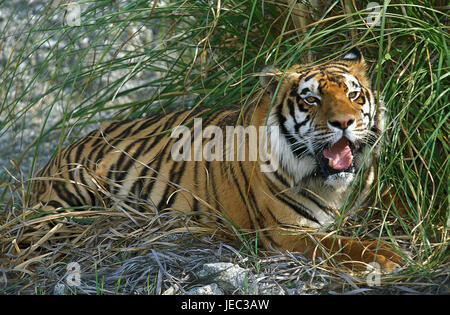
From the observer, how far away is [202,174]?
284 cm

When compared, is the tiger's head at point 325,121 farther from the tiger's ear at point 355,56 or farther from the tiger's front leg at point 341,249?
the tiger's front leg at point 341,249

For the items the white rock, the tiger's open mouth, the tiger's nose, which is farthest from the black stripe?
the white rock

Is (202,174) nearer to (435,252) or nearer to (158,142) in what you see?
(158,142)

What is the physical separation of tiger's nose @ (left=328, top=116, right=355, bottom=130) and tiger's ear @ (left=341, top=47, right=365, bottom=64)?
41 centimetres

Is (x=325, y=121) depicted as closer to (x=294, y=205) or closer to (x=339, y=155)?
(x=339, y=155)

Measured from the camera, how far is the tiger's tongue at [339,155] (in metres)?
2.43

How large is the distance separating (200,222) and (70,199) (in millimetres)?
702

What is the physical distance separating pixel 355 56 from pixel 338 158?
1.58 feet

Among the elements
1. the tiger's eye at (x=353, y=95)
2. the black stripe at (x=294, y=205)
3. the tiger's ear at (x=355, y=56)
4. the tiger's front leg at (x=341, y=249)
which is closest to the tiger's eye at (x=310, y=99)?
the tiger's eye at (x=353, y=95)

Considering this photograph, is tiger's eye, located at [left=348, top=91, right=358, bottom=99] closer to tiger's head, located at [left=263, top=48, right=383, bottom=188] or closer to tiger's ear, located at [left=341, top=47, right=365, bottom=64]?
tiger's head, located at [left=263, top=48, right=383, bottom=188]

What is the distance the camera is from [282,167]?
2566mm

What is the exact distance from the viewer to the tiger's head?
92.6 inches

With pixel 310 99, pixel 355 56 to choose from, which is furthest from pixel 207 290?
pixel 355 56

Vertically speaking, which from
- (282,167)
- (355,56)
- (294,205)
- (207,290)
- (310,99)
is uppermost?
(355,56)
